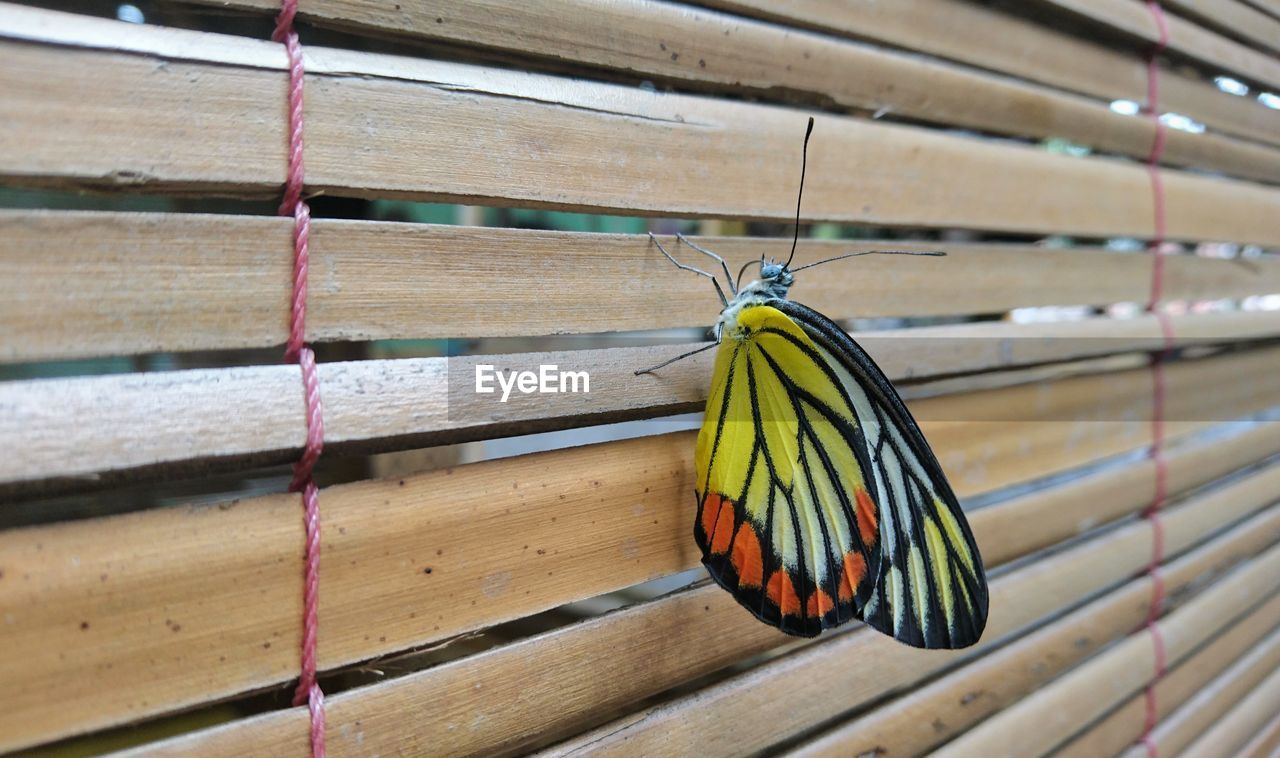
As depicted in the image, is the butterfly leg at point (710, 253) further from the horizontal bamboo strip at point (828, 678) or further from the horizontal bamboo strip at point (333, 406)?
the horizontal bamboo strip at point (828, 678)

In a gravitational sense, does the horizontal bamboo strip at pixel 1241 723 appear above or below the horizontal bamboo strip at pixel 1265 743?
above

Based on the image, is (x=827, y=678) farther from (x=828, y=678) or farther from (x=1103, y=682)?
(x=1103, y=682)

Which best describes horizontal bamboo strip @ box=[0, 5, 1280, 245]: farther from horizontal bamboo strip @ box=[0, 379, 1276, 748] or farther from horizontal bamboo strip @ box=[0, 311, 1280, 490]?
horizontal bamboo strip @ box=[0, 379, 1276, 748]

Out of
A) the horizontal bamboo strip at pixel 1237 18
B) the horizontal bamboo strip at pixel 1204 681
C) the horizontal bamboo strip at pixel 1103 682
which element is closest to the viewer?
the horizontal bamboo strip at pixel 1103 682

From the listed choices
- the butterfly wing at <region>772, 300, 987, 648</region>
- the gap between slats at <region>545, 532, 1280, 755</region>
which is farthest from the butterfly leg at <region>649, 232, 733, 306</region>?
the gap between slats at <region>545, 532, 1280, 755</region>

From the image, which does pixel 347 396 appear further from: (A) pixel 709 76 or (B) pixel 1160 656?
(B) pixel 1160 656

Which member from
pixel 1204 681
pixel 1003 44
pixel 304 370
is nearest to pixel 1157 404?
pixel 1204 681

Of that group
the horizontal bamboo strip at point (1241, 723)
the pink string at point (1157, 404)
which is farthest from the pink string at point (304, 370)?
the horizontal bamboo strip at point (1241, 723)
